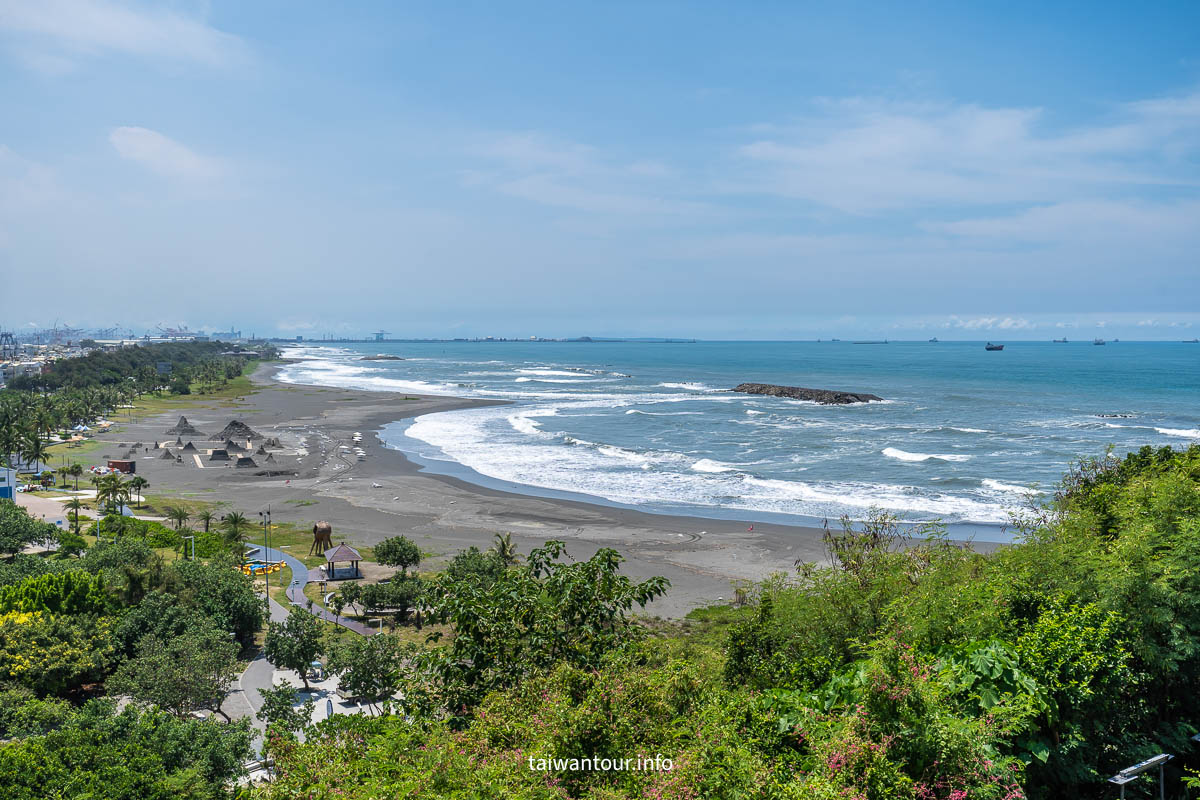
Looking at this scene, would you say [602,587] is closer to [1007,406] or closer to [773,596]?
[773,596]

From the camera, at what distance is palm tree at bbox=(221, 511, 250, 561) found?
34.6 m

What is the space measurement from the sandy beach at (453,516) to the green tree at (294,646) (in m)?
12.5

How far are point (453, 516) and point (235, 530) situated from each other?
40.4 feet

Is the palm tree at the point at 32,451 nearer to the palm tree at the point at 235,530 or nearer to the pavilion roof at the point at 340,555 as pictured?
the palm tree at the point at 235,530

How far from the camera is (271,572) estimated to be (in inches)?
1324

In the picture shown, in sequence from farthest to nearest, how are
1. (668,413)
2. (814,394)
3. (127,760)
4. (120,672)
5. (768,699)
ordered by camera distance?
(814,394) → (668,413) → (120,672) → (127,760) → (768,699)

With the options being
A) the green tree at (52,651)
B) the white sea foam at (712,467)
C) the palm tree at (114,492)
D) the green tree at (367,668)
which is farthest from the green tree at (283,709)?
the white sea foam at (712,467)

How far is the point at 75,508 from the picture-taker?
139ft

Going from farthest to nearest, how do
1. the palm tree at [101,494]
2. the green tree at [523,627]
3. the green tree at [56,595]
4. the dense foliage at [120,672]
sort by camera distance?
the palm tree at [101,494], the green tree at [56,595], the dense foliage at [120,672], the green tree at [523,627]

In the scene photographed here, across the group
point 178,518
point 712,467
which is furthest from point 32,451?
point 712,467

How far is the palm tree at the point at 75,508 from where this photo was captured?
126ft

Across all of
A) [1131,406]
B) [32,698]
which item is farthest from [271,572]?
[1131,406]

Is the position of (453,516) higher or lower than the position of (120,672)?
lower

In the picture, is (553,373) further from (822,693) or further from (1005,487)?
(822,693)
